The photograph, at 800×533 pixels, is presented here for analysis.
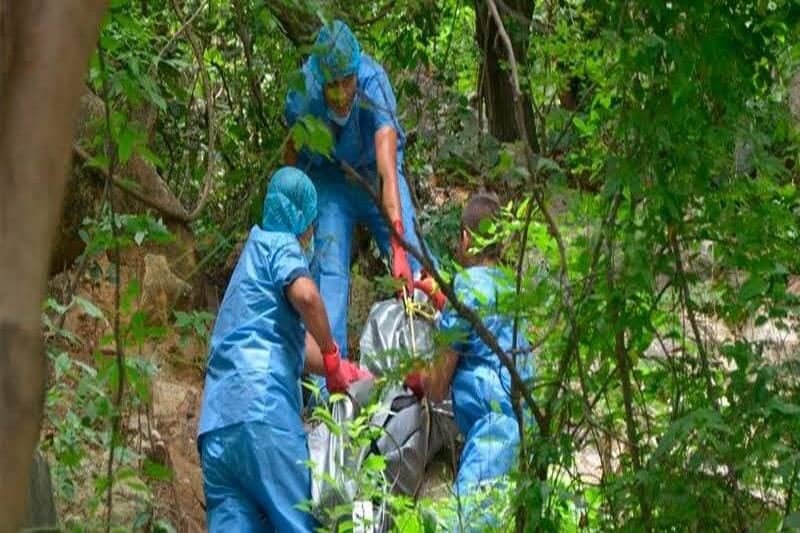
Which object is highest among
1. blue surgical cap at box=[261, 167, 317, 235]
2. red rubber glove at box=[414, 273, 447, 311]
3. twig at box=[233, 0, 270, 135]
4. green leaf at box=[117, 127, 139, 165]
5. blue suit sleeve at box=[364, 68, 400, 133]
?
twig at box=[233, 0, 270, 135]

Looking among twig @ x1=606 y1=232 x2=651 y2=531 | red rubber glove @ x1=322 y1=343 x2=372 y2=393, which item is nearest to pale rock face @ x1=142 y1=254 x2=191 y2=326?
red rubber glove @ x1=322 y1=343 x2=372 y2=393

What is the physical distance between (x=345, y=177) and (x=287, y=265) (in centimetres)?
121

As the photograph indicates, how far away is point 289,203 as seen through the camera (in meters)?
6.13

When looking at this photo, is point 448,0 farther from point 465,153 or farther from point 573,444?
point 573,444

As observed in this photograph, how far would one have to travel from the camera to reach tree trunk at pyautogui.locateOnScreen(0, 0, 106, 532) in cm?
141

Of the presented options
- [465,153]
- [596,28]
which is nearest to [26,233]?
[596,28]

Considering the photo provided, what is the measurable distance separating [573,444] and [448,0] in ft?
12.9

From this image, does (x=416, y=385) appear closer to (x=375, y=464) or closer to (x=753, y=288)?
(x=375, y=464)

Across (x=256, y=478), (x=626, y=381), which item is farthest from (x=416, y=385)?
(x=626, y=381)

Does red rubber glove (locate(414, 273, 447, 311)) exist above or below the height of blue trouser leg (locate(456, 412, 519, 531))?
above

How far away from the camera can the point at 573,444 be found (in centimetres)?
409

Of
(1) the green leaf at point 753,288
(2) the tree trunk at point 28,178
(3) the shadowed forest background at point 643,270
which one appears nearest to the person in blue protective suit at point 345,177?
(3) the shadowed forest background at point 643,270

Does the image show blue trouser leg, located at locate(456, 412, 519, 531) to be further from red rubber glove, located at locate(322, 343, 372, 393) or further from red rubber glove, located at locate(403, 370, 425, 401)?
red rubber glove, located at locate(322, 343, 372, 393)

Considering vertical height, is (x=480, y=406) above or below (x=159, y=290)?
below
